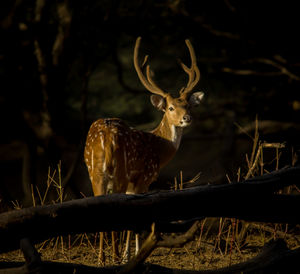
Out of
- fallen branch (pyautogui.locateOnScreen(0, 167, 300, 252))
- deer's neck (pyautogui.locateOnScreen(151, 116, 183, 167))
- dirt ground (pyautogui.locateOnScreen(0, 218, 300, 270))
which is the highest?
fallen branch (pyautogui.locateOnScreen(0, 167, 300, 252))

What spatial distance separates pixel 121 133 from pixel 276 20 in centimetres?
601

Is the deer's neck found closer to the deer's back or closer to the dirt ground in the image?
the deer's back

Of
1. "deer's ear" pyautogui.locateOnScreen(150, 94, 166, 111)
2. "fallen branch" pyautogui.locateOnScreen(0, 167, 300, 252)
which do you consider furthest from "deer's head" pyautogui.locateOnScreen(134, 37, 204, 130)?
"fallen branch" pyautogui.locateOnScreen(0, 167, 300, 252)

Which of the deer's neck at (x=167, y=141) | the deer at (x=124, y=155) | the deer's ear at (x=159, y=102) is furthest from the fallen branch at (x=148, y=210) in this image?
the deer's ear at (x=159, y=102)

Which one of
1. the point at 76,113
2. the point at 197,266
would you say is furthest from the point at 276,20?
the point at 197,266

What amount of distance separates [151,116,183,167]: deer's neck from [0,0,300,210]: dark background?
2.07 metres

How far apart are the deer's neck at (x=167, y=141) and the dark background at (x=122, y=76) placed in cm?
207

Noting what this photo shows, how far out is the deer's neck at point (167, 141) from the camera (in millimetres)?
5516

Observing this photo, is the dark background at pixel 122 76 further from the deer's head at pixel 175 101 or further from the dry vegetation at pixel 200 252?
the dry vegetation at pixel 200 252

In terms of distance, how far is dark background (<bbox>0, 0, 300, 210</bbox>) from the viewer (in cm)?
841

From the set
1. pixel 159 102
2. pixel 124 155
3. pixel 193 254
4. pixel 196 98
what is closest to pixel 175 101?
pixel 159 102

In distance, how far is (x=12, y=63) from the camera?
27.6 ft

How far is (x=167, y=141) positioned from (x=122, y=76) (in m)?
5.00

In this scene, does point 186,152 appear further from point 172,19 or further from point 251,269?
point 251,269
